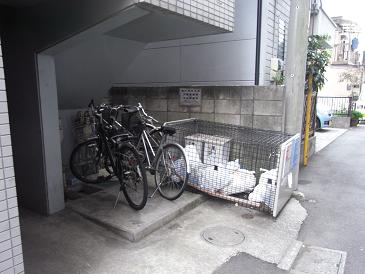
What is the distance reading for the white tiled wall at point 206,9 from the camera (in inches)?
125

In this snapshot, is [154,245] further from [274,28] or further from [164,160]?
[274,28]

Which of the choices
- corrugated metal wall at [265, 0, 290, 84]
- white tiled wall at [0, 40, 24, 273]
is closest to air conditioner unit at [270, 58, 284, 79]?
corrugated metal wall at [265, 0, 290, 84]

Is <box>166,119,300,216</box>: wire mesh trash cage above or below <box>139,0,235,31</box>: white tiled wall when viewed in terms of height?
below

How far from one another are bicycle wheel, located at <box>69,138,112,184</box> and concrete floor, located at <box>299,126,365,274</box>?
337 centimetres

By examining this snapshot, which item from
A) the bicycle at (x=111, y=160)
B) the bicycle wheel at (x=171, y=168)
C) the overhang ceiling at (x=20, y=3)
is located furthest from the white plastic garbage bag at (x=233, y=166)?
the overhang ceiling at (x=20, y=3)

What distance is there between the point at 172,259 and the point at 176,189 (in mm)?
1548

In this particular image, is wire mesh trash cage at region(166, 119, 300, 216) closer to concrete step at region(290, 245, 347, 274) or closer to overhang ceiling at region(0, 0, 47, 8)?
concrete step at region(290, 245, 347, 274)

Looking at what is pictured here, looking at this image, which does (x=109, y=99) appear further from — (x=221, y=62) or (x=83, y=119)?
(x=221, y=62)

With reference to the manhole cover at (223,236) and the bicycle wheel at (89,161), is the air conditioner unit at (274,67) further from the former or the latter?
the bicycle wheel at (89,161)

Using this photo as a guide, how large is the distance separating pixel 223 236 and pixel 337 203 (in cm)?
236

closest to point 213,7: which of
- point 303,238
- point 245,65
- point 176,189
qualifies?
point 245,65

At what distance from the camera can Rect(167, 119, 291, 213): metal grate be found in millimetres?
4352

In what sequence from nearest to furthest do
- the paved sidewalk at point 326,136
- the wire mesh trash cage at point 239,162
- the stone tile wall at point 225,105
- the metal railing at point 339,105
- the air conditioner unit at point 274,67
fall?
the wire mesh trash cage at point 239,162, the stone tile wall at point 225,105, the air conditioner unit at point 274,67, the paved sidewalk at point 326,136, the metal railing at point 339,105

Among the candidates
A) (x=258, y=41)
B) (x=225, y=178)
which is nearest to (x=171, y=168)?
(x=225, y=178)
